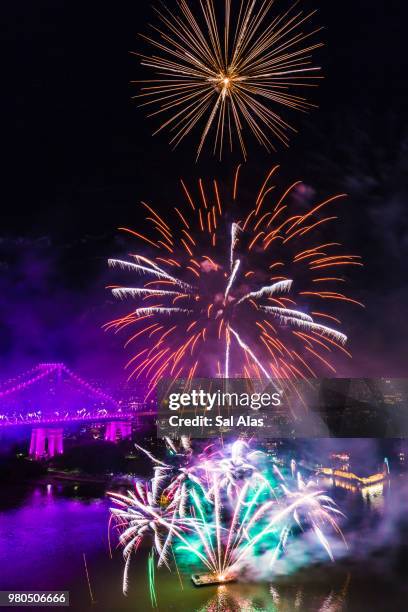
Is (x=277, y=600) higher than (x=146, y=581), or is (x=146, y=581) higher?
(x=146, y=581)

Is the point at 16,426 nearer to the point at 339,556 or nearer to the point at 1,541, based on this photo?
the point at 1,541

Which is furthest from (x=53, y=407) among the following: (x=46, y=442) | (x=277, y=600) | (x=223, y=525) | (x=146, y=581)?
(x=277, y=600)

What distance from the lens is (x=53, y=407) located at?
173 ft

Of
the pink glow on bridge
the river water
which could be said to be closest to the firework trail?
the river water

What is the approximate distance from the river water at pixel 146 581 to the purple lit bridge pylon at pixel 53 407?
16976 mm

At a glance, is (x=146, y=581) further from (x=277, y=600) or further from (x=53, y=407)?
(x=53, y=407)

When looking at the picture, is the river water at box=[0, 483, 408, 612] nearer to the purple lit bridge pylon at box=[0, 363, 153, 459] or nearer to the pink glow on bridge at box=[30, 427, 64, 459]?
the purple lit bridge pylon at box=[0, 363, 153, 459]

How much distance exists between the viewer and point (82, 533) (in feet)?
81.4

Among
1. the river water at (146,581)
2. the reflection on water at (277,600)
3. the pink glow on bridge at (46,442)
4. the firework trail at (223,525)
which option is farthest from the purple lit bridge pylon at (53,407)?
the reflection on water at (277,600)

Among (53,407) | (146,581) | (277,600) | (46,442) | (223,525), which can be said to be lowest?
(277,600)

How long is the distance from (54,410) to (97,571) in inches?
1270

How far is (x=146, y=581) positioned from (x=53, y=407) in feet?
120

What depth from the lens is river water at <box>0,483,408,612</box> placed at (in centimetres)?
1662

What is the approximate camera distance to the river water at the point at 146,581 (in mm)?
16625
